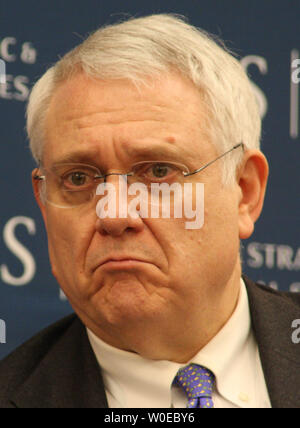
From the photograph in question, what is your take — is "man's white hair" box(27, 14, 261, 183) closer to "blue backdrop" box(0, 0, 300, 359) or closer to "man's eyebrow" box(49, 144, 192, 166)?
"man's eyebrow" box(49, 144, 192, 166)

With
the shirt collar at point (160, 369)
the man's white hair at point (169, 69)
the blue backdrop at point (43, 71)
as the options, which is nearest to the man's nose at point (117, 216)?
the man's white hair at point (169, 69)

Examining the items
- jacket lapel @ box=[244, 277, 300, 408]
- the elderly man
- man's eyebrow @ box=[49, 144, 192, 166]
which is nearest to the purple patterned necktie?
the elderly man

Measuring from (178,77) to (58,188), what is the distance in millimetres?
488

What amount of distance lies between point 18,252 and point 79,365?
545mm

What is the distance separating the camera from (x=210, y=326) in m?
2.07

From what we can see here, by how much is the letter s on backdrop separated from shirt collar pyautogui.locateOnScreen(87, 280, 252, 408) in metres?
0.49

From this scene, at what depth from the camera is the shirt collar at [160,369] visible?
2.00 m

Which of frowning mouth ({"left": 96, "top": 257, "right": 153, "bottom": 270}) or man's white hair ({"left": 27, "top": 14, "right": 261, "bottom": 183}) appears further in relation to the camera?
man's white hair ({"left": 27, "top": 14, "right": 261, "bottom": 183})

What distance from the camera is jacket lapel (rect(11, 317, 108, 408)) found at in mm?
2014

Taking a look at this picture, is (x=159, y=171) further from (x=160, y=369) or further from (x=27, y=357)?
(x=27, y=357)

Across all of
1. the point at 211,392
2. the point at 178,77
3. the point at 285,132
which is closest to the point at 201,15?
the point at 285,132

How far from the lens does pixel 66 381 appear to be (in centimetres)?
209

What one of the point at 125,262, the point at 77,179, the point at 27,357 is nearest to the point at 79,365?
the point at 27,357
